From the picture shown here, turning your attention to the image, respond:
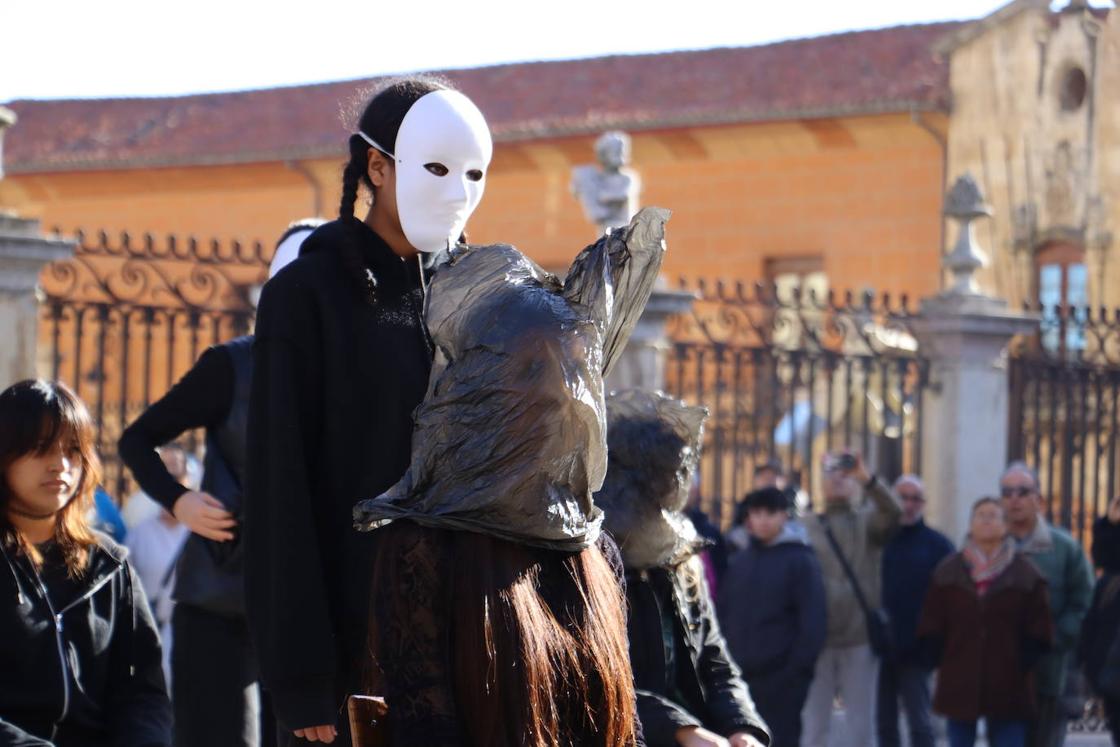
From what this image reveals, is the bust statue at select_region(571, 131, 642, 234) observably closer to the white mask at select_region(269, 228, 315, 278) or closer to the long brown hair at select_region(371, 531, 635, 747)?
the white mask at select_region(269, 228, 315, 278)

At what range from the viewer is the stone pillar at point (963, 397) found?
13703 mm

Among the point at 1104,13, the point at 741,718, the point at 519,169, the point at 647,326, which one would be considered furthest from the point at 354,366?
the point at 519,169

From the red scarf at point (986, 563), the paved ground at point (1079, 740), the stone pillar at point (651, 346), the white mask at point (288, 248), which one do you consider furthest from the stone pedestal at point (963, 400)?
the white mask at point (288, 248)

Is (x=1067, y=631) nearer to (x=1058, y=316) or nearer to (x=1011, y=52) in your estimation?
(x=1058, y=316)

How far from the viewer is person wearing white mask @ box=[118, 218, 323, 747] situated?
4887 millimetres

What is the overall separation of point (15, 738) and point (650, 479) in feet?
4.18

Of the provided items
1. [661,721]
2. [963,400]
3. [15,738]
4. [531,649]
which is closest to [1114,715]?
[963,400]

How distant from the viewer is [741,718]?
420 centimetres

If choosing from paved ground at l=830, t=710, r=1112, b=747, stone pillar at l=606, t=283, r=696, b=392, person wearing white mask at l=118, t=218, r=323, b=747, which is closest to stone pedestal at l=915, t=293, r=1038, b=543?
paved ground at l=830, t=710, r=1112, b=747

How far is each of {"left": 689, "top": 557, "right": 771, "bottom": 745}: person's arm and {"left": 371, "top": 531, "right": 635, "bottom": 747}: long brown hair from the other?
1.04m

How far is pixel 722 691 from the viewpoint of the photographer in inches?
167

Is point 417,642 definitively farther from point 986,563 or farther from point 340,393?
point 986,563

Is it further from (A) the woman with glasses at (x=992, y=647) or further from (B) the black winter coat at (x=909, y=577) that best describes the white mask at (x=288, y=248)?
(B) the black winter coat at (x=909, y=577)

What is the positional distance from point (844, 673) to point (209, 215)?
17.7 metres
